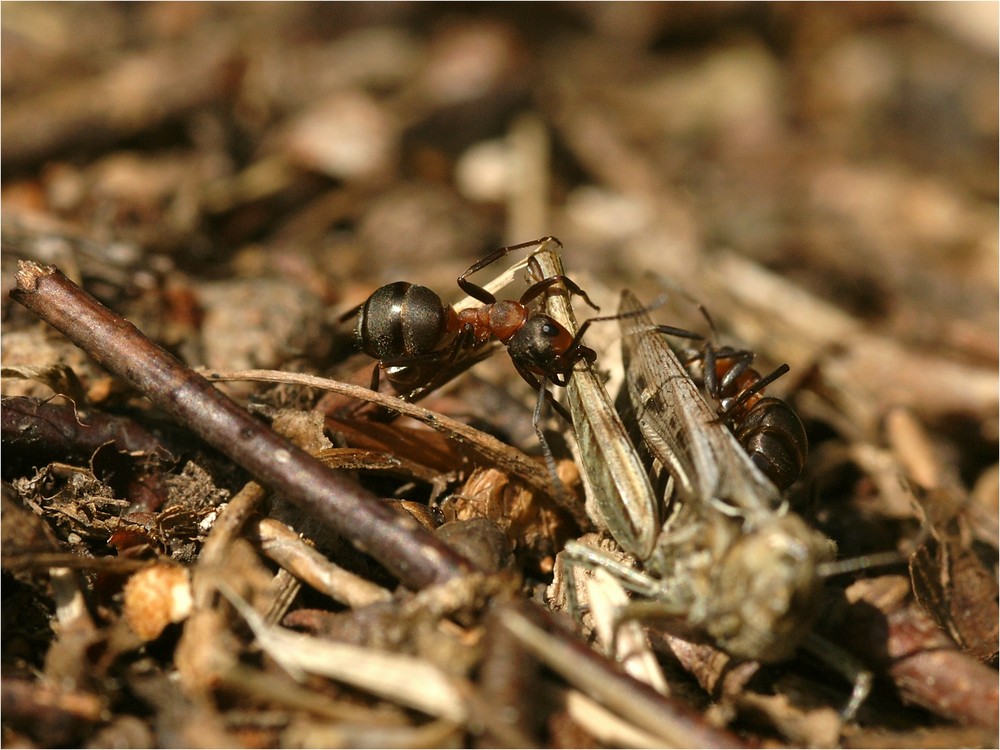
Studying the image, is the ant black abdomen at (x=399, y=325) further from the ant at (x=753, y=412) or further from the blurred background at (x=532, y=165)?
the ant at (x=753, y=412)

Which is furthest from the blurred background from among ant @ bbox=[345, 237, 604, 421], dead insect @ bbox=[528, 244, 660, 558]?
dead insect @ bbox=[528, 244, 660, 558]

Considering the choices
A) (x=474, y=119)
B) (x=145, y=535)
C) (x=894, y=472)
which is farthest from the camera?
(x=474, y=119)

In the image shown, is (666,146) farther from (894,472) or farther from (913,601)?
(913,601)

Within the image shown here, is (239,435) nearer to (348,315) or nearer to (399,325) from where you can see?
(399,325)

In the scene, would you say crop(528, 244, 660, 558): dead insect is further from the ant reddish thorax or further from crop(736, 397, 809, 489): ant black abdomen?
crop(736, 397, 809, 489): ant black abdomen

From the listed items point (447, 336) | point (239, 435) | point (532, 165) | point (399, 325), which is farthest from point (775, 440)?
point (532, 165)

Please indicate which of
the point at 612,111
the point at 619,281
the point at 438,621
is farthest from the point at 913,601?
the point at 612,111

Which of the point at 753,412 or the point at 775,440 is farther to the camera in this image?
the point at 753,412
